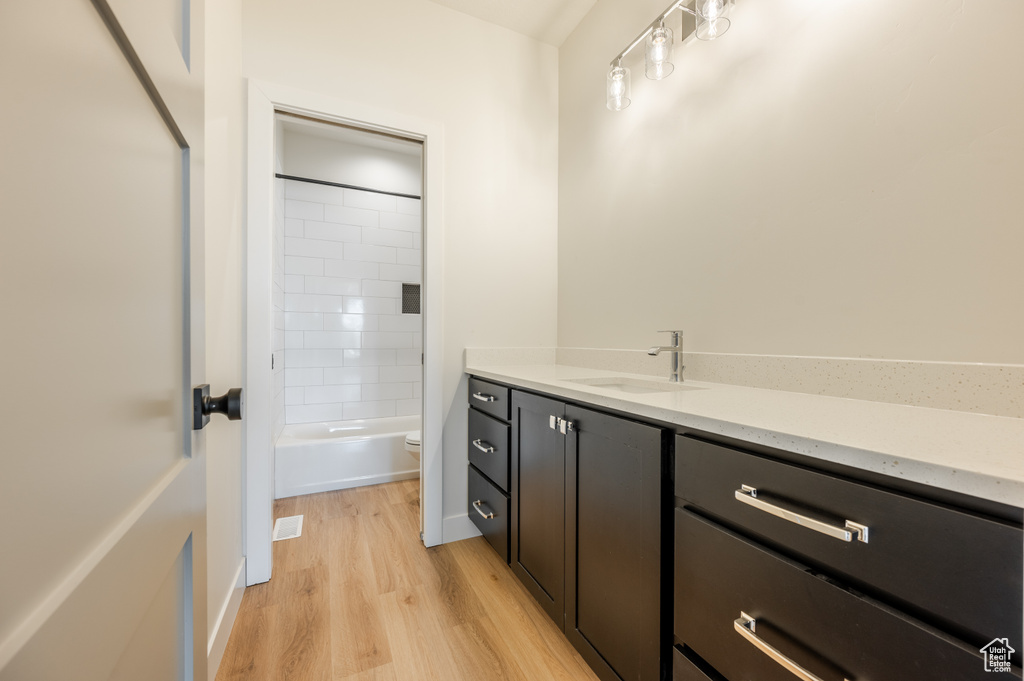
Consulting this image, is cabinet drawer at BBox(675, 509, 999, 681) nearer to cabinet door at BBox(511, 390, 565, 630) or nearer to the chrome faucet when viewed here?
cabinet door at BBox(511, 390, 565, 630)

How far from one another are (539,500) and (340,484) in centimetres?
185

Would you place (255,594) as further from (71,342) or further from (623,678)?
(71,342)

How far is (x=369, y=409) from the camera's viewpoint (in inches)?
144

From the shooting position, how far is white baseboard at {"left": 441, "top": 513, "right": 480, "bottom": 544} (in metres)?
2.12

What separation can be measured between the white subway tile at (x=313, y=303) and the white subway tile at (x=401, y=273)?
0.43m

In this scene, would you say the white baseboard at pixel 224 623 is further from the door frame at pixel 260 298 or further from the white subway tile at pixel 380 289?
the white subway tile at pixel 380 289

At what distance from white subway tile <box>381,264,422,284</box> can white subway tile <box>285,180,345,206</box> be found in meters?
0.65

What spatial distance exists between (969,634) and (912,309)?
78cm

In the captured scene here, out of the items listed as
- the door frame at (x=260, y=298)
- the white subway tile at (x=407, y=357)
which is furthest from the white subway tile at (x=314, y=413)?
the door frame at (x=260, y=298)

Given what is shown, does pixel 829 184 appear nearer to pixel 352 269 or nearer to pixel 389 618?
pixel 389 618

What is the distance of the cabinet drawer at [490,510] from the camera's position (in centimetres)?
176

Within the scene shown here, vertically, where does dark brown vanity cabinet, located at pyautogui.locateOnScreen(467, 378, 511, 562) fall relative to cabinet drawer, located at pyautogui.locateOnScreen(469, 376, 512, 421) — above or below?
below

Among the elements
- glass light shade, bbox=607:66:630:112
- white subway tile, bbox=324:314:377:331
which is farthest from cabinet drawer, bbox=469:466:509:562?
white subway tile, bbox=324:314:377:331

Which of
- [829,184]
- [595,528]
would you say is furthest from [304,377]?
[829,184]
